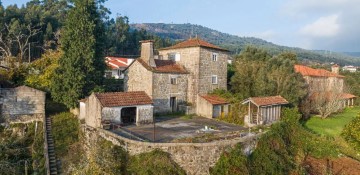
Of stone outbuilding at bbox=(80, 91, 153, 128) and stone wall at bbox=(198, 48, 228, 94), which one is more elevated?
stone wall at bbox=(198, 48, 228, 94)

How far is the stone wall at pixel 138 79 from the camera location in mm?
32062

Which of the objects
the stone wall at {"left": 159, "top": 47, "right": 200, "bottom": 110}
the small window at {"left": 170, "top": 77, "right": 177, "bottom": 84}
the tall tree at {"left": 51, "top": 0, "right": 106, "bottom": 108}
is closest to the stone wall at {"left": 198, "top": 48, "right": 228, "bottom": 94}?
the stone wall at {"left": 159, "top": 47, "right": 200, "bottom": 110}

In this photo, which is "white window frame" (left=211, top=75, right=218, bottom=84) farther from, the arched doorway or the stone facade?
the stone facade

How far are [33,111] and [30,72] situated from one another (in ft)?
28.2

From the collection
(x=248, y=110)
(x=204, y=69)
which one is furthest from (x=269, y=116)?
(x=204, y=69)

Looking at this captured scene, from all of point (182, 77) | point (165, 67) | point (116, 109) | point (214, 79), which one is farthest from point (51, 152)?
point (214, 79)

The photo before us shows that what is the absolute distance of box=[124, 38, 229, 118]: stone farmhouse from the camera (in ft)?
106

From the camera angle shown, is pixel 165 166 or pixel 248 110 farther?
pixel 248 110

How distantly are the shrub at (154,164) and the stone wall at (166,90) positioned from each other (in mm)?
12393

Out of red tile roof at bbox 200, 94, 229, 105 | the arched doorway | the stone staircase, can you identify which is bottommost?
the stone staircase

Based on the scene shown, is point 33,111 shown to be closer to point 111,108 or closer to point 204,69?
point 111,108

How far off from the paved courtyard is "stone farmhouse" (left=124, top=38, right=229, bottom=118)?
2796mm

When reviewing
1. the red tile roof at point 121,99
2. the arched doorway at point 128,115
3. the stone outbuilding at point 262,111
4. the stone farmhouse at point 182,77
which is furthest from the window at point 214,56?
the arched doorway at point 128,115

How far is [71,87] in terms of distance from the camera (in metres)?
29.8
